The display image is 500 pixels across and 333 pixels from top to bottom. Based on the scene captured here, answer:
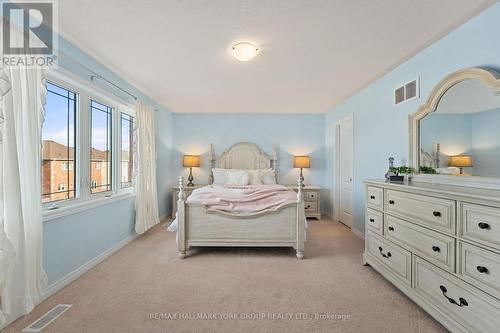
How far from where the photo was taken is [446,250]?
1615 mm

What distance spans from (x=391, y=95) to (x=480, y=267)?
227 centimetres

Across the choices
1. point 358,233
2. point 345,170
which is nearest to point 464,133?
point 358,233

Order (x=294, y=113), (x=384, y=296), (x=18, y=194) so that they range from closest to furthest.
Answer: (x=18, y=194) → (x=384, y=296) → (x=294, y=113)

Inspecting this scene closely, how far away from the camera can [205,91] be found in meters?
3.83

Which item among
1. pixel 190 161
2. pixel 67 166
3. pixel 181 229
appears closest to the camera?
pixel 67 166

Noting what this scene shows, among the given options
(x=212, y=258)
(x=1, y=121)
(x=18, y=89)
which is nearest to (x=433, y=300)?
(x=212, y=258)

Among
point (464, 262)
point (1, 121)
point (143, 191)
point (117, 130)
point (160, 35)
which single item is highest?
point (160, 35)

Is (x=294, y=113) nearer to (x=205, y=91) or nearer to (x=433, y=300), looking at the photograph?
(x=205, y=91)

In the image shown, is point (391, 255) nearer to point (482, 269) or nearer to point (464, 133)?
point (482, 269)

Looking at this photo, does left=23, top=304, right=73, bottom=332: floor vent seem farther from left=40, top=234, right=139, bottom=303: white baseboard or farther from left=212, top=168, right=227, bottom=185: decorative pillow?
left=212, top=168, right=227, bottom=185: decorative pillow

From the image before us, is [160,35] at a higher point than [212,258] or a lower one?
higher

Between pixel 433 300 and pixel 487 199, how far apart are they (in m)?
0.91

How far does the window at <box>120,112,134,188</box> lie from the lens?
3514mm

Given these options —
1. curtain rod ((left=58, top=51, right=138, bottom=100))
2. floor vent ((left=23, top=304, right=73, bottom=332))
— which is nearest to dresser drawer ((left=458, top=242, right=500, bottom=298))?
floor vent ((left=23, top=304, right=73, bottom=332))
